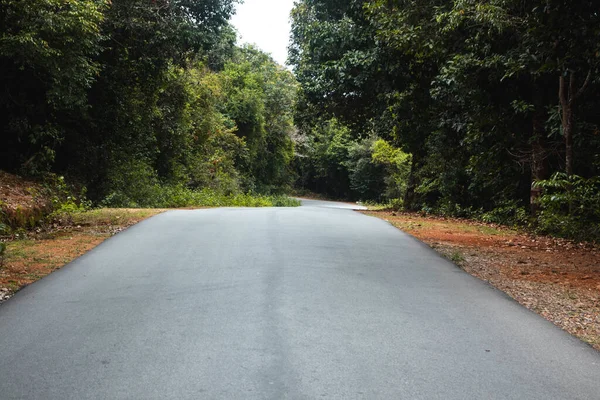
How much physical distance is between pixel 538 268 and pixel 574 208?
3853mm

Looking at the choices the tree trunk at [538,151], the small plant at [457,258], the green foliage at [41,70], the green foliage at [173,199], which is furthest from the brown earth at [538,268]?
the green foliage at [173,199]

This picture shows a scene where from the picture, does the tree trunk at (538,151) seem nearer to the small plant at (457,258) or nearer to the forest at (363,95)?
the forest at (363,95)

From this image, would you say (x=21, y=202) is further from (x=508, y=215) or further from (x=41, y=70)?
(x=508, y=215)

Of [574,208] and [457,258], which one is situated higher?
[574,208]

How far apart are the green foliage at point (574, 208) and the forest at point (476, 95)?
0.03 meters

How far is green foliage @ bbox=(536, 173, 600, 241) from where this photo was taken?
36.0 ft

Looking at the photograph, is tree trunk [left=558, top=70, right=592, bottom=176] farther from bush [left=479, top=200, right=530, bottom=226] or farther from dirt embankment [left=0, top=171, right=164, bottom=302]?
dirt embankment [left=0, top=171, right=164, bottom=302]

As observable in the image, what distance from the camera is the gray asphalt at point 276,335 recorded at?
355 centimetres

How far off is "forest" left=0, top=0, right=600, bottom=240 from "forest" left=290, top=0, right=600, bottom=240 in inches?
1.9

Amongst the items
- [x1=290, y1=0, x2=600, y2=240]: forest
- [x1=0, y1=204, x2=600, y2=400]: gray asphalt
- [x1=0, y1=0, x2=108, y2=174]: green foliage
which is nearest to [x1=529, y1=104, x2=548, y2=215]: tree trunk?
[x1=290, y1=0, x2=600, y2=240]: forest

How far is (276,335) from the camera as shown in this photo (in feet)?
14.6

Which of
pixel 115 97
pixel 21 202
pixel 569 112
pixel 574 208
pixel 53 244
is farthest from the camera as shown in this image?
pixel 115 97

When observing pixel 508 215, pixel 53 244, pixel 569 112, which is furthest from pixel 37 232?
pixel 508 215

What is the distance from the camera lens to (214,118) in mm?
32250
